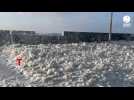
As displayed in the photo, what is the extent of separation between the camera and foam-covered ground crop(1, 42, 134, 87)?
3150mm

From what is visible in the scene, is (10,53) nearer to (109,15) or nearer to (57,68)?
(57,68)

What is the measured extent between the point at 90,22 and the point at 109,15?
0.15 meters

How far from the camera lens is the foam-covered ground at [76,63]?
3.15m

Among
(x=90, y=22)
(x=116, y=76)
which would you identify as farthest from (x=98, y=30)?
(x=116, y=76)

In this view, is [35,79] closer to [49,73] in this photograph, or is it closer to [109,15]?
[49,73]

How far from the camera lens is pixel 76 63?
3172 mm

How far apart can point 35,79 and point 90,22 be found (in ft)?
1.89

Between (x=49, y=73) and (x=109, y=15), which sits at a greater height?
(x=109, y=15)

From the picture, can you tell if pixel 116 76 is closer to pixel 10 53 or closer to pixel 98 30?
pixel 98 30
